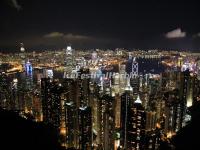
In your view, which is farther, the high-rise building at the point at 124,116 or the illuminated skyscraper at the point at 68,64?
the illuminated skyscraper at the point at 68,64

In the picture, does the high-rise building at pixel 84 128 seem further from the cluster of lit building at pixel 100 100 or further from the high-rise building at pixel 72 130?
the high-rise building at pixel 72 130

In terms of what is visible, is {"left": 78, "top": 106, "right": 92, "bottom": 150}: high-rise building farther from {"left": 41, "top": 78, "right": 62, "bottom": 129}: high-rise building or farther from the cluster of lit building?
{"left": 41, "top": 78, "right": 62, "bottom": 129}: high-rise building

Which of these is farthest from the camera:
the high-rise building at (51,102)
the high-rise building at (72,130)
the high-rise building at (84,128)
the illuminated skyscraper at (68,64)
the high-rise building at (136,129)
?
the illuminated skyscraper at (68,64)

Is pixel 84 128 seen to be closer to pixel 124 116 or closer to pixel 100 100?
pixel 124 116

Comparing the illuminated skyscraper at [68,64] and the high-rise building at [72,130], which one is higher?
the illuminated skyscraper at [68,64]

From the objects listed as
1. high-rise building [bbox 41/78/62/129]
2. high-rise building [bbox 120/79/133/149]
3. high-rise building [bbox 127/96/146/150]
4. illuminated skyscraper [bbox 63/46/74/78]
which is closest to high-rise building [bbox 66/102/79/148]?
high-rise building [bbox 41/78/62/129]

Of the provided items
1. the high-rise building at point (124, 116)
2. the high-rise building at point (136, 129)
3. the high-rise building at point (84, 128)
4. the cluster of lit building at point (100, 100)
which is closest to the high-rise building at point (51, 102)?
the cluster of lit building at point (100, 100)

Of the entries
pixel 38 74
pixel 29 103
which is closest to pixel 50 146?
pixel 29 103

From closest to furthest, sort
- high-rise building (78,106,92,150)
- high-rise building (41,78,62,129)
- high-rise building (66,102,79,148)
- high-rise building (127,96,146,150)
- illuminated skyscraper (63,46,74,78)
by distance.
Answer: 1. high-rise building (127,96,146,150)
2. high-rise building (78,106,92,150)
3. high-rise building (66,102,79,148)
4. high-rise building (41,78,62,129)
5. illuminated skyscraper (63,46,74,78)

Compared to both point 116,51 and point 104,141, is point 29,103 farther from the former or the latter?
point 116,51
